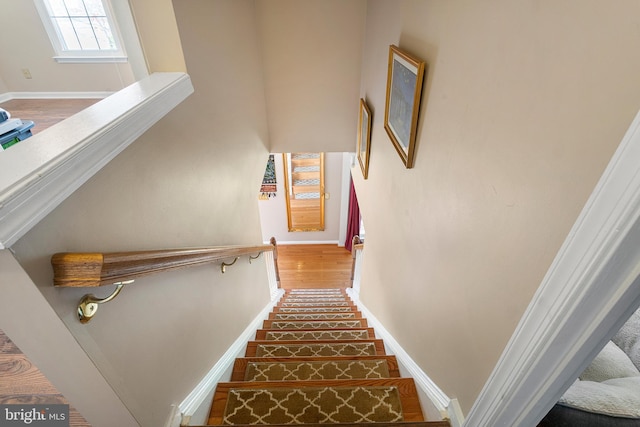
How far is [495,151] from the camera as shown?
0.84 metres

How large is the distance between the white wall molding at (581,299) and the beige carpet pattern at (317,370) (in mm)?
1108

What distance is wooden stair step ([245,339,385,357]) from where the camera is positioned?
2242mm

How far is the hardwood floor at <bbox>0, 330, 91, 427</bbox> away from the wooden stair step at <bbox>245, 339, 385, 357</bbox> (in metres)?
1.28

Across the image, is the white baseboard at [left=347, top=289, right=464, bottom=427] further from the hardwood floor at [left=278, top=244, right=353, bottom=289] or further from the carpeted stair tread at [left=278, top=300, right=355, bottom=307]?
the hardwood floor at [left=278, top=244, right=353, bottom=289]

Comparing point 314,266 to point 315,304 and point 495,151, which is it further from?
point 495,151

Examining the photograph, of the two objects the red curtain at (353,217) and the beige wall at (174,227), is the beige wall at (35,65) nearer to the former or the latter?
the beige wall at (174,227)

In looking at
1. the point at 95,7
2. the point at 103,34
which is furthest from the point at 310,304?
the point at 95,7

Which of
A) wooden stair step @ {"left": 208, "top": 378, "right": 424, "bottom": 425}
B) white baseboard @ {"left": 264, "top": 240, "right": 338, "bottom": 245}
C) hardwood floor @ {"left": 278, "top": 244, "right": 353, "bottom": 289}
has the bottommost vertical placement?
hardwood floor @ {"left": 278, "top": 244, "right": 353, "bottom": 289}

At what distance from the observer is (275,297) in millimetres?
4070

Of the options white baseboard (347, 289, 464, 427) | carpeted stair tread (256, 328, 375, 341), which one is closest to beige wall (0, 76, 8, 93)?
carpeted stair tread (256, 328, 375, 341)

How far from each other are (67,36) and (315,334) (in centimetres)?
273

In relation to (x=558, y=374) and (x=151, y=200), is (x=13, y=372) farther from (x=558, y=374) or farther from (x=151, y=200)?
(x=558, y=374)

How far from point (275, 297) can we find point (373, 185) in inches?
83.9

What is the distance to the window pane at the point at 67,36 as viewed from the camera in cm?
182
